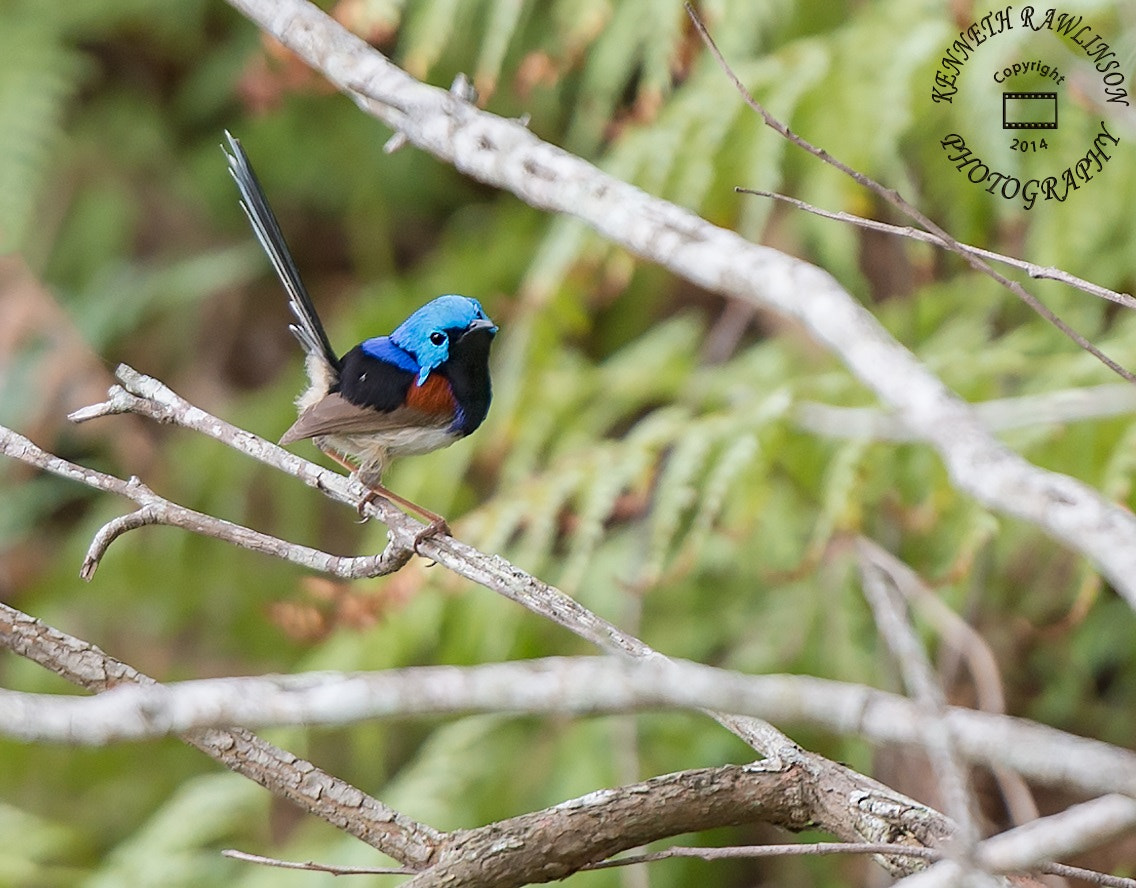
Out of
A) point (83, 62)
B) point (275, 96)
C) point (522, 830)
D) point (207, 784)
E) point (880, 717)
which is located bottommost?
point (880, 717)

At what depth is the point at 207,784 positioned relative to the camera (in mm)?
3131

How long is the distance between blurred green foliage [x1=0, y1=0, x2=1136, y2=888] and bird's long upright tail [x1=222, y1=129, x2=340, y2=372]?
13.3 inches

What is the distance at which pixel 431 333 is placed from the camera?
6.54ft

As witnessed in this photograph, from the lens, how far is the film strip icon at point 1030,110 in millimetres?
2554

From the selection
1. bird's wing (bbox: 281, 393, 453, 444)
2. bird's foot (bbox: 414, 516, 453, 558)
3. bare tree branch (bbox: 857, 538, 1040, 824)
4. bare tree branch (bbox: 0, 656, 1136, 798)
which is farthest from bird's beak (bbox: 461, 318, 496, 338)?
bare tree branch (bbox: 0, 656, 1136, 798)

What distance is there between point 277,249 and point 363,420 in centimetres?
31

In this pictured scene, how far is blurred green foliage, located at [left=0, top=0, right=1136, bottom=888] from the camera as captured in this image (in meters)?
2.65

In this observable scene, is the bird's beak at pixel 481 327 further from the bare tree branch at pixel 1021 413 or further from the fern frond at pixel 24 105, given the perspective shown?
the fern frond at pixel 24 105

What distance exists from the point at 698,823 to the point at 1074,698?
7.51 feet

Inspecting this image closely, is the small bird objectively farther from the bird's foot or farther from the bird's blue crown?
the bird's foot

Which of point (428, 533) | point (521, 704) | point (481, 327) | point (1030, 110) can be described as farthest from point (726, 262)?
point (1030, 110)

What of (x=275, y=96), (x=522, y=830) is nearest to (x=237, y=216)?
(x=275, y=96)

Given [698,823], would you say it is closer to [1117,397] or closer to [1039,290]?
[1117,397]

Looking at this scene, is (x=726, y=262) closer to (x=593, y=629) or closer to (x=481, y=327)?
(x=593, y=629)
